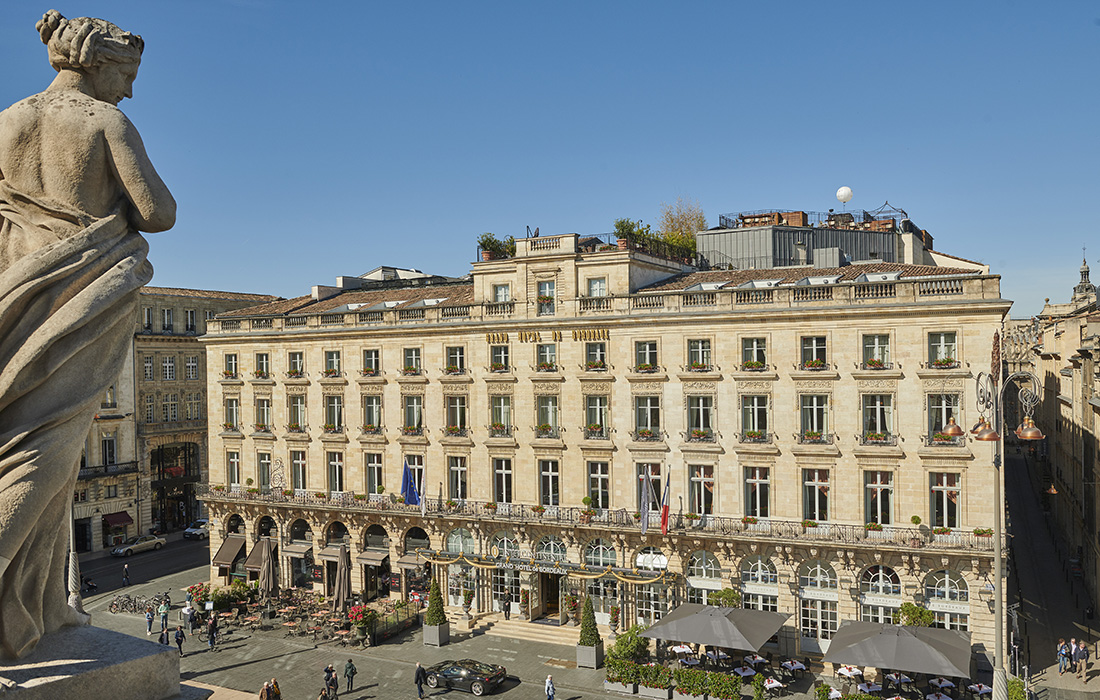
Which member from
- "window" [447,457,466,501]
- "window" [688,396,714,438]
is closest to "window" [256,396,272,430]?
"window" [447,457,466,501]

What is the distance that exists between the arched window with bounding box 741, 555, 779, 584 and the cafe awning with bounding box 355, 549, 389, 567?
2175 cm

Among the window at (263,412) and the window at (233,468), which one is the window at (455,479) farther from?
the window at (233,468)

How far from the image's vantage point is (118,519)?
70250 mm

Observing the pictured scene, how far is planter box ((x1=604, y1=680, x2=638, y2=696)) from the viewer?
3759 centimetres

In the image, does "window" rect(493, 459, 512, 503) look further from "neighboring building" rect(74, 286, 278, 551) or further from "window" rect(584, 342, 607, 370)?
"neighboring building" rect(74, 286, 278, 551)

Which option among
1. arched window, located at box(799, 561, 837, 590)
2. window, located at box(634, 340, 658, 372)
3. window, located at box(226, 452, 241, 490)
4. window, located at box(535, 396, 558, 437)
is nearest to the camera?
arched window, located at box(799, 561, 837, 590)

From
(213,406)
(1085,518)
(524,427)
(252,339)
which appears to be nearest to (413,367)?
(524,427)

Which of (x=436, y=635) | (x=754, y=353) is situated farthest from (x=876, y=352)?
(x=436, y=635)

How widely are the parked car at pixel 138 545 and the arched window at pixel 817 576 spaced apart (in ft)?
169

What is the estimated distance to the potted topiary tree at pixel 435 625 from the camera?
44.7 metres

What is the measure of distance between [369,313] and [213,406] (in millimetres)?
14460

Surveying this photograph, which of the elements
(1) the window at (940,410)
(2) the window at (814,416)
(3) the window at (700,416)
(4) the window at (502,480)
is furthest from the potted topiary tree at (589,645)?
(1) the window at (940,410)

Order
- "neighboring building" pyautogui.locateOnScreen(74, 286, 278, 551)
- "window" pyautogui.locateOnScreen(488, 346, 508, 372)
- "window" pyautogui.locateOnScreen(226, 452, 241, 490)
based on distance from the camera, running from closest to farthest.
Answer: "window" pyautogui.locateOnScreen(488, 346, 508, 372), "window" pyautogui.locateOnScreen(226, 452, 241, 490), "neighboring building" pyautogui.locateOnScreen(74, 286, 278, 551)

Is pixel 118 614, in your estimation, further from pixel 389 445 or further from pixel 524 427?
pixel 524 427
